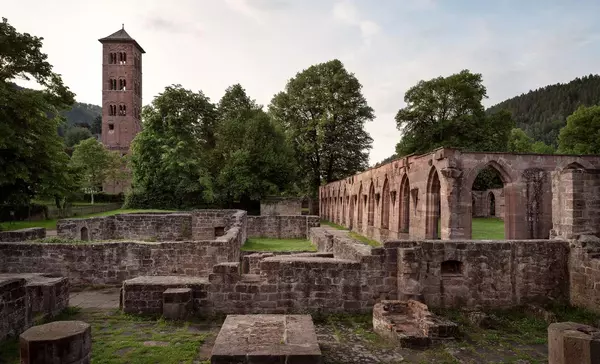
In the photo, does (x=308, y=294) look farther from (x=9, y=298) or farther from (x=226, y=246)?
(x=9, y=298)

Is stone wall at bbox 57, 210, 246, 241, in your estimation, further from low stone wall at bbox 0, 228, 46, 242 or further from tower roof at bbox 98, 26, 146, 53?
tower roof at bbox 98, 26, 146, 53

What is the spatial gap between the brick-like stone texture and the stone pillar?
8448 millimetres

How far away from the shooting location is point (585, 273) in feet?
32.7

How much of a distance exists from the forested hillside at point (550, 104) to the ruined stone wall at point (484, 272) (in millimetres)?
104057

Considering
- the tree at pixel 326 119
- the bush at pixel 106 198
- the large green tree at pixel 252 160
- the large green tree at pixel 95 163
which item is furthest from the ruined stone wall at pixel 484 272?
the bush at pixel 106 198

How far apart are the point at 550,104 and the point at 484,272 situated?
437ft

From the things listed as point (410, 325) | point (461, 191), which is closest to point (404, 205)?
point (461, 191)

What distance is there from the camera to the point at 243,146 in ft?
128

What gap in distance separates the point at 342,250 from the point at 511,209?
777 centimetres

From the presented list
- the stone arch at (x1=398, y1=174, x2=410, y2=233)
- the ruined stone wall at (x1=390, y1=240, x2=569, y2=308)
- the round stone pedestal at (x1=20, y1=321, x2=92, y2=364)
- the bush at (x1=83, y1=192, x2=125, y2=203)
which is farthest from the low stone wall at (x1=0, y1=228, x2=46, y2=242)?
the bush at (x1=83, y1=192, x2=125, y2=203)

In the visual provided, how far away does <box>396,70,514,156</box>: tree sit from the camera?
3884 centimetres

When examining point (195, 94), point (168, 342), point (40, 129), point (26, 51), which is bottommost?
point (168, 342)

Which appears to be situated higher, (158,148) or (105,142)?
(105,142)

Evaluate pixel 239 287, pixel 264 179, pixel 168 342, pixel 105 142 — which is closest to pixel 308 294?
pixel 239 287
